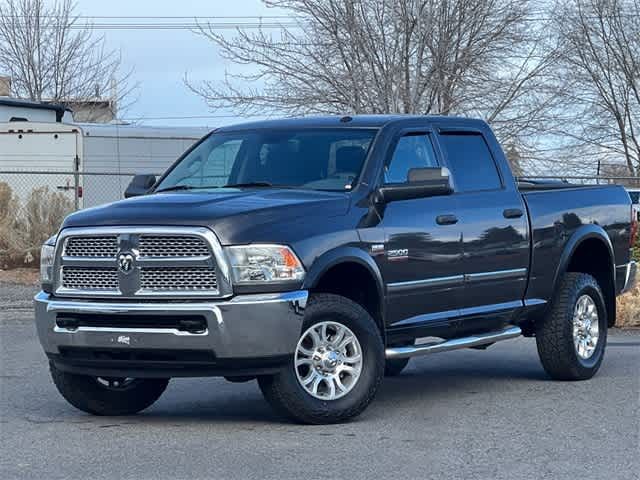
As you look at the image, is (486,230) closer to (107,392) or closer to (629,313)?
(107,392)

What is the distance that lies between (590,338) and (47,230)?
12.7 m

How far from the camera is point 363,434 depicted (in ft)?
26.2

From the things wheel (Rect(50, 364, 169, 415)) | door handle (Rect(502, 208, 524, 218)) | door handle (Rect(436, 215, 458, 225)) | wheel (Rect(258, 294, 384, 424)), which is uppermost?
door handle (Rect(502, 208, 524, 218))

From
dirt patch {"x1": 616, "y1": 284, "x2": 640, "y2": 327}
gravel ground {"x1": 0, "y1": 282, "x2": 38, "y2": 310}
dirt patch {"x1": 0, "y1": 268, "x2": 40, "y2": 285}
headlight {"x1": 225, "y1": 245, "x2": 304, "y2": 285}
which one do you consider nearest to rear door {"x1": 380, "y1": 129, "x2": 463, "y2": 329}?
headlight {"x1": 225, "y1": 245, "x2": 304, "y2": 285}

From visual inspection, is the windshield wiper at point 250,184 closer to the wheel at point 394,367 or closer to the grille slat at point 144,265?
the grille slat at point 144,265

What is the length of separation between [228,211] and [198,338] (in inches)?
32.0

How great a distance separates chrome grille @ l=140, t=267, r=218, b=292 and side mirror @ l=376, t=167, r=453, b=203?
Result: 1486mm

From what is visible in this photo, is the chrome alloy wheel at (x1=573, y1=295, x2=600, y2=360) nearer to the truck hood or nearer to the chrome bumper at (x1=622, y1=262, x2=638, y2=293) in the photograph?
the chrome bumper at (x1=622, y1=262, x2=638, y2=293)

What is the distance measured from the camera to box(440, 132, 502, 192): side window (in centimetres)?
975

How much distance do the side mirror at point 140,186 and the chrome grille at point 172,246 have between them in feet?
5.45

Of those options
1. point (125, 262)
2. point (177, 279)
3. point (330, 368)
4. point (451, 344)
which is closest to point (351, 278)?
point (330, 368)

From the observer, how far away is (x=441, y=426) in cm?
838

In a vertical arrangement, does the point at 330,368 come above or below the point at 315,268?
below

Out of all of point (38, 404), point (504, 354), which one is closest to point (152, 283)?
point (38, 404)
